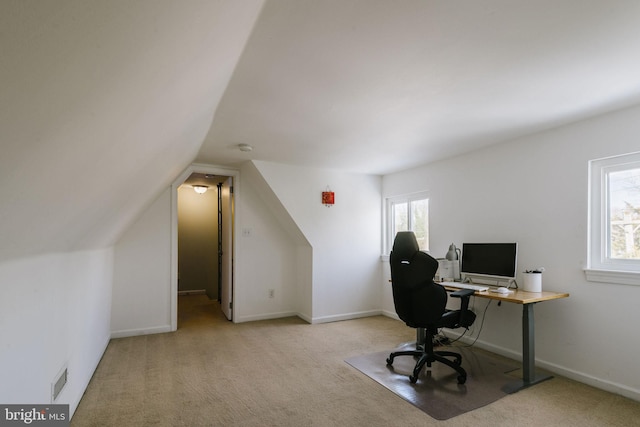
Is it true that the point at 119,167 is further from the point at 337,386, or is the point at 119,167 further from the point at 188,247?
the point at 188,247

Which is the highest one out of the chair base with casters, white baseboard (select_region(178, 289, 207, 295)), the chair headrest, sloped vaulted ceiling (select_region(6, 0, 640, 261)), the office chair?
sloped vaulted ceiling (select_region(6, 0, 640, 261))

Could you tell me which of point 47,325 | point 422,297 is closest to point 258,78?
point 47,325

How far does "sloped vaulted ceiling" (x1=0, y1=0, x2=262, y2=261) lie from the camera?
0.61 metres

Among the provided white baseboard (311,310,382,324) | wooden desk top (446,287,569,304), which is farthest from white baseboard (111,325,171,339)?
wooden desk top (446,287,569,304)

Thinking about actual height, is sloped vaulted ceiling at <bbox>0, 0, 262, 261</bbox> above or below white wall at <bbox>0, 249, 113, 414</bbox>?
above

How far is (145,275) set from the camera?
14.1 ft

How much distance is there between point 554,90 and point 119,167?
2.79 m

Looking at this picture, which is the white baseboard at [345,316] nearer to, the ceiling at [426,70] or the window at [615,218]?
the ceiling at [426,70]

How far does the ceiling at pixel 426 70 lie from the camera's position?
1507mm

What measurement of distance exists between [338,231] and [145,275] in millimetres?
2682

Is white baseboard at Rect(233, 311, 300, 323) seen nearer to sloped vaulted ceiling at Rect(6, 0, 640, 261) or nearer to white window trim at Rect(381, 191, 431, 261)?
white window trim at Rect(381, 191, 431, 261)

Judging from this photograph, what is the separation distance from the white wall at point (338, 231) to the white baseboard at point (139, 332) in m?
1.98

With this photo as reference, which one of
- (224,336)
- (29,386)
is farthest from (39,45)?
(224,336)

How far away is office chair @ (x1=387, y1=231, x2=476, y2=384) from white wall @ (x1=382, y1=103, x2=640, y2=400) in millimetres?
825
